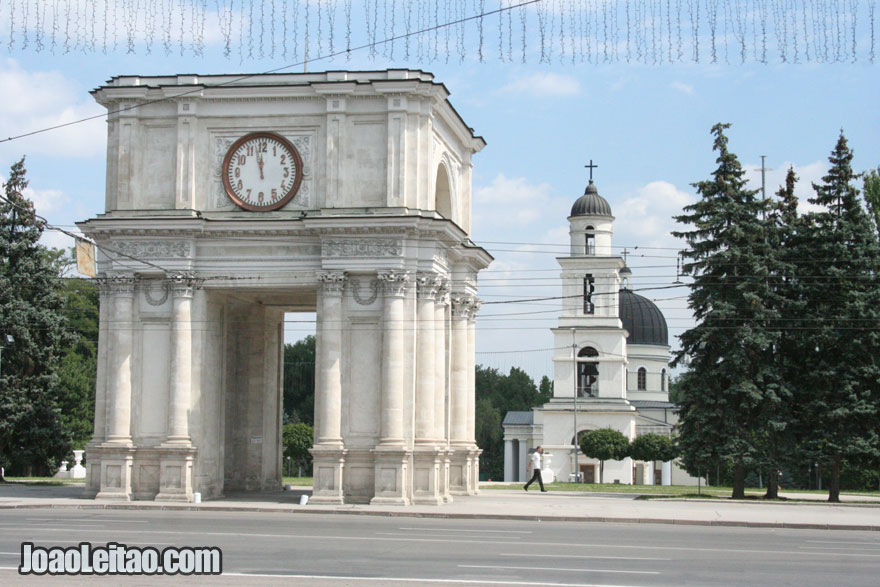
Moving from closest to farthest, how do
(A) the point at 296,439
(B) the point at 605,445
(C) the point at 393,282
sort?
(C) the point at 393,282, (A) the point at 296,439, (B) the point at 605,445

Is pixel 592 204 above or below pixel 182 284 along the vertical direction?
above

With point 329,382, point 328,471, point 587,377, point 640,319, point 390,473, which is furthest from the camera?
point 640,319

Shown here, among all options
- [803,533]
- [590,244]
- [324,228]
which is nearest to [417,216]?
[324,228]

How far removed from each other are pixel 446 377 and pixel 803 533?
1791 cm

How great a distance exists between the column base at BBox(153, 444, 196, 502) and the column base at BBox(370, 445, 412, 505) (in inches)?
232

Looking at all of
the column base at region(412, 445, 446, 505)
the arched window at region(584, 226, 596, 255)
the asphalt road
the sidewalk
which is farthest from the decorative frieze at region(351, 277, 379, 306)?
the arched window at region(584, 226, 596, 255)

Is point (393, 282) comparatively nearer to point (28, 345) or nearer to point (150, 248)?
point (150, 248)

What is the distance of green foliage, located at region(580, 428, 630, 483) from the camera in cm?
9406

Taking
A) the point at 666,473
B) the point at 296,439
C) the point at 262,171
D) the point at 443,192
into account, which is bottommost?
the point at 666,473

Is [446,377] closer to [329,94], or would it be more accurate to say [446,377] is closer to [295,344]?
[329,94]

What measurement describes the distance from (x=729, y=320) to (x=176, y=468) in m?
20.9

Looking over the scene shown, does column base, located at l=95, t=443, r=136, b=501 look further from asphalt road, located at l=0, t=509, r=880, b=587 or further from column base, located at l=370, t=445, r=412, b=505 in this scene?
column base, located at l=370, t=445, r=412, b=505

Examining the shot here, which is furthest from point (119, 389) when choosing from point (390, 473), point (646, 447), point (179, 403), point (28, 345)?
point (646, 447)

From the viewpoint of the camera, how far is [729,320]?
44594mm
